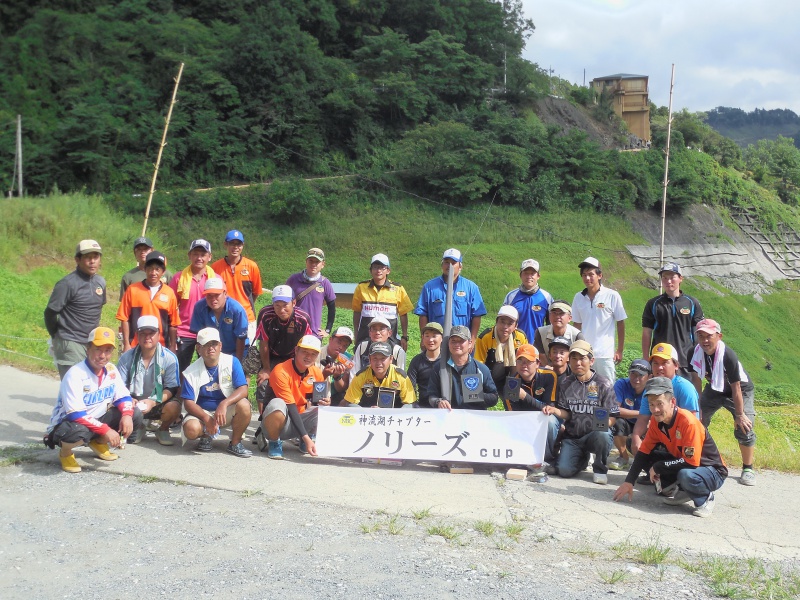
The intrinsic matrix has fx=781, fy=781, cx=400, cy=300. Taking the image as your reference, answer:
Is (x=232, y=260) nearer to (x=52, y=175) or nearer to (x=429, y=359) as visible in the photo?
(x=429, y=359)

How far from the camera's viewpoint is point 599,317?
Answer: 8.17 m

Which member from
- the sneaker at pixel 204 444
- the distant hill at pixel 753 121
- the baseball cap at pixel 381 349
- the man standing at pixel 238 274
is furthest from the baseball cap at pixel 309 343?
the distant hill at pixel 753 121

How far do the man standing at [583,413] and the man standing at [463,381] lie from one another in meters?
0.58

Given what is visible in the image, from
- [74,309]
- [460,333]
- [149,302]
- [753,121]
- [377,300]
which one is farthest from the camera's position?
[753,121]

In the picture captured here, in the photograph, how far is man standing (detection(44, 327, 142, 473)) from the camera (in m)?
6.48

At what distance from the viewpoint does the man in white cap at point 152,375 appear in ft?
23.7

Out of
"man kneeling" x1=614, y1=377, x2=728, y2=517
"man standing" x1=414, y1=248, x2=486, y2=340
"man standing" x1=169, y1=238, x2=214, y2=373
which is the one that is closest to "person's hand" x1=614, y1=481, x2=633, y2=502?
"man kneeling" x1=614, y1=377, x2=728, y2=517

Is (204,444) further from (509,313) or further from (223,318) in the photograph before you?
(509,313)

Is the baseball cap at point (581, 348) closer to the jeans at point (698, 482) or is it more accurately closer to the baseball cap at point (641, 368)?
the baseball cap at point (641, 368)

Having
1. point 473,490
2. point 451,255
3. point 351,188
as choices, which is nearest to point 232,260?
point 451,255

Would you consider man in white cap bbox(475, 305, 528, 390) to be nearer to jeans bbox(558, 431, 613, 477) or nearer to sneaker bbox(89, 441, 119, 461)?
jeans bbox(558, 431, 613, 477)

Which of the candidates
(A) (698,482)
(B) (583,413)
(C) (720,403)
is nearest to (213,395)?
(B) (583,413)

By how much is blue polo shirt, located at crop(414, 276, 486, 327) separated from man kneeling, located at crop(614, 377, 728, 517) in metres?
2.61

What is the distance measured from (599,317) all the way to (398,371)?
2277 millimetres
